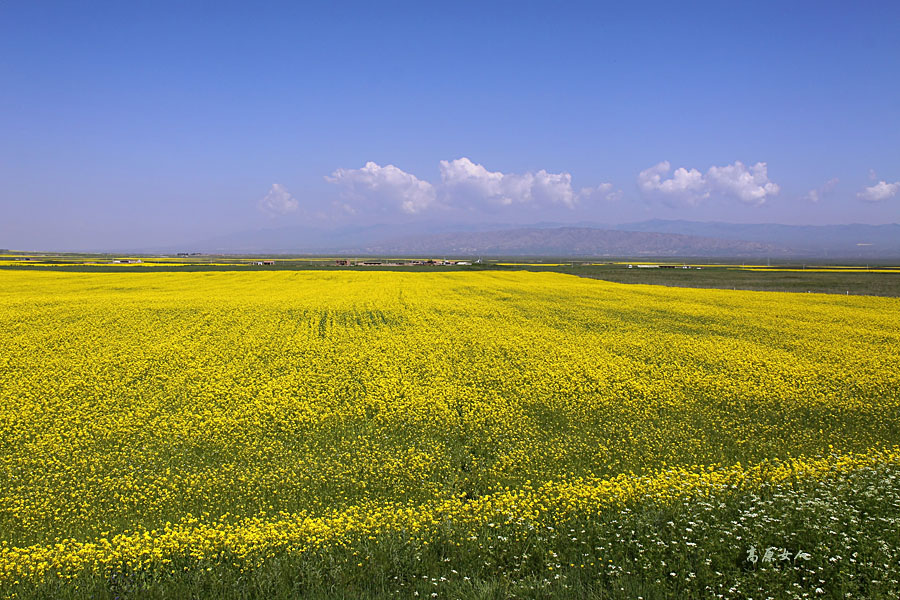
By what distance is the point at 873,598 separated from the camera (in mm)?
5289

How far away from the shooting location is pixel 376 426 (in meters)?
10.5

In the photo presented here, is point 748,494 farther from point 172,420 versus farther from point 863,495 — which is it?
point 172,420

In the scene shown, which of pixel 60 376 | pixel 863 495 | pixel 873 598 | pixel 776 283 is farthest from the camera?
pixel 776 283

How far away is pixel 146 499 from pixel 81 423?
12.6 feet

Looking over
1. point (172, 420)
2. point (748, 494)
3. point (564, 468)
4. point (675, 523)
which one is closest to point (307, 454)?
point (172, 420)

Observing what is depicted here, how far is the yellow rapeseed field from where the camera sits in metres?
7.42

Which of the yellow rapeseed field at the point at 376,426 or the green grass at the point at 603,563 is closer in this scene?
the green grass at the point at 603,563

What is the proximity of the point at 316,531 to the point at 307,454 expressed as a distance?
253cm

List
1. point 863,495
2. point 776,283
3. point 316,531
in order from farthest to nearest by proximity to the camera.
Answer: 1. point 776,283
2. point 863,495
3. point 316,531

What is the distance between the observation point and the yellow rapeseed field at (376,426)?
24.3ft

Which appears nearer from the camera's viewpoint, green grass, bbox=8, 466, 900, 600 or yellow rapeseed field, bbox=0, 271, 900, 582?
green grass, bbox=8, 466, 900, 600

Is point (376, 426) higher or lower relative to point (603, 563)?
higher

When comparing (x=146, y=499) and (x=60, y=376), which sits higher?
(x=60, y=376)

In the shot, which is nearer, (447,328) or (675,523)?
(675,523)
